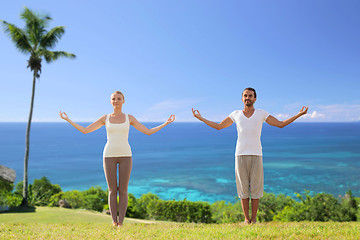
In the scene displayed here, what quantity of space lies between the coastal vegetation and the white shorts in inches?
424

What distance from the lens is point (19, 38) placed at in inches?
665

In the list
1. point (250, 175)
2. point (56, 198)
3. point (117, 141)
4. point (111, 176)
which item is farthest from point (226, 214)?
point (117, 141)

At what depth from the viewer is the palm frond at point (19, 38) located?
16.6 metres

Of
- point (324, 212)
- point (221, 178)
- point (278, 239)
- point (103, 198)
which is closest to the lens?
point (278, 239)

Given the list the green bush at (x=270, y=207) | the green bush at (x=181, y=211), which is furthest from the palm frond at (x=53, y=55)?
the green bush at (x=270, y=207)

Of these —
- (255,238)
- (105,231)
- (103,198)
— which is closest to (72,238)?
(105,231)

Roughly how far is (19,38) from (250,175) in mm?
16387

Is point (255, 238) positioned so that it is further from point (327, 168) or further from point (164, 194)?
point (327, 168)

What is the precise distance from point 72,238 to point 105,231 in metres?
A: 0.67

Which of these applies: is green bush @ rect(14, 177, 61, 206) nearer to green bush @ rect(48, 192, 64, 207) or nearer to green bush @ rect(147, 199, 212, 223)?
green bush @ rect(48, 192, 64, 207)

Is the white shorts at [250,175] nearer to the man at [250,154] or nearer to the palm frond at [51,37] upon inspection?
the man at [250,154]

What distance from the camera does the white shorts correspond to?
5.96m

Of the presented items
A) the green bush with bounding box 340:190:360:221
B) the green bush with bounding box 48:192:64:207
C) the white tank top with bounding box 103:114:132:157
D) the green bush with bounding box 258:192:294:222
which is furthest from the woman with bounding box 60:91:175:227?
the green bush with bounding box 48:192:64:207

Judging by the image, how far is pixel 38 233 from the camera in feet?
18.9
